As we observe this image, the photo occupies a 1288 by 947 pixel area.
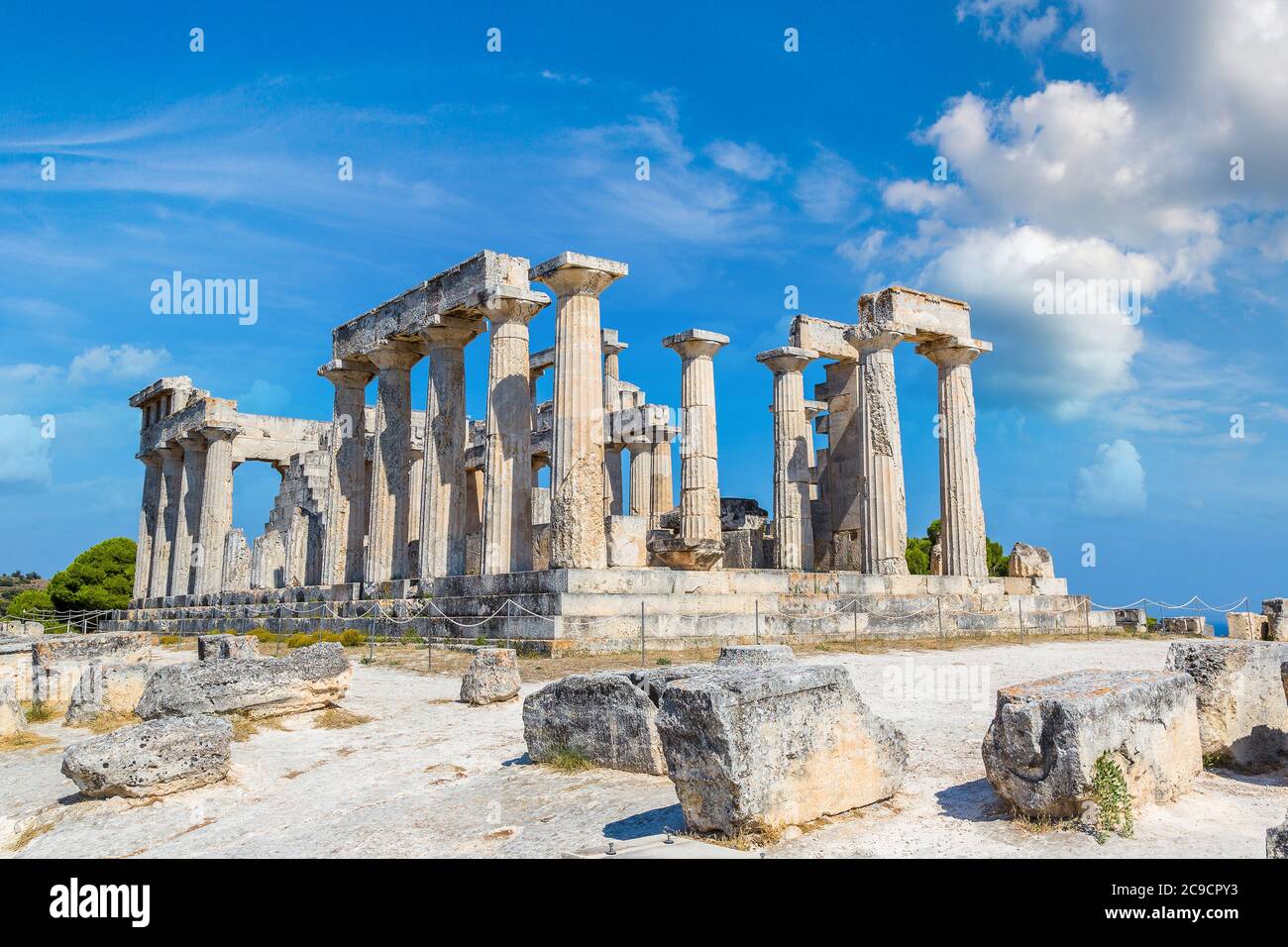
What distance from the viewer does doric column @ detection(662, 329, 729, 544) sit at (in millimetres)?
23594

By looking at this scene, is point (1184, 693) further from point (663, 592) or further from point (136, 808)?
point (663, 592)

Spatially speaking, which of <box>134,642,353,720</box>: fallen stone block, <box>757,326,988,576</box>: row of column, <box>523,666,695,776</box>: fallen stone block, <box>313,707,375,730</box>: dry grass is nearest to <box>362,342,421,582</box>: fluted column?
<box>757,326,988,576</box>: row of column

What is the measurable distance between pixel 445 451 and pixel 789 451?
9017 mm

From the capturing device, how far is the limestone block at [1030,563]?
24938 millimetres

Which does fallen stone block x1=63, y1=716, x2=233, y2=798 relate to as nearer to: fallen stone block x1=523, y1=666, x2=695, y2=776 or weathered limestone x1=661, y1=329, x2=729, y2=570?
fallen stone block x1=523, y1=666, x2=695, y2=776

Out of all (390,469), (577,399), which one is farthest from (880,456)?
(390,469)

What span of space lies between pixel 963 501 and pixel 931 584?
124 inches

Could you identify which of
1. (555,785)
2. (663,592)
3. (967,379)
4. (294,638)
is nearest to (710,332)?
(967,379)

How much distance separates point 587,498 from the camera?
60.6 feet

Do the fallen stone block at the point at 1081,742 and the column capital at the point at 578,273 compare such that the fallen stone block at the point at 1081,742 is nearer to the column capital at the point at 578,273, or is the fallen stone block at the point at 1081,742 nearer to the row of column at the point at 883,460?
the column capital at the point at 578,273
